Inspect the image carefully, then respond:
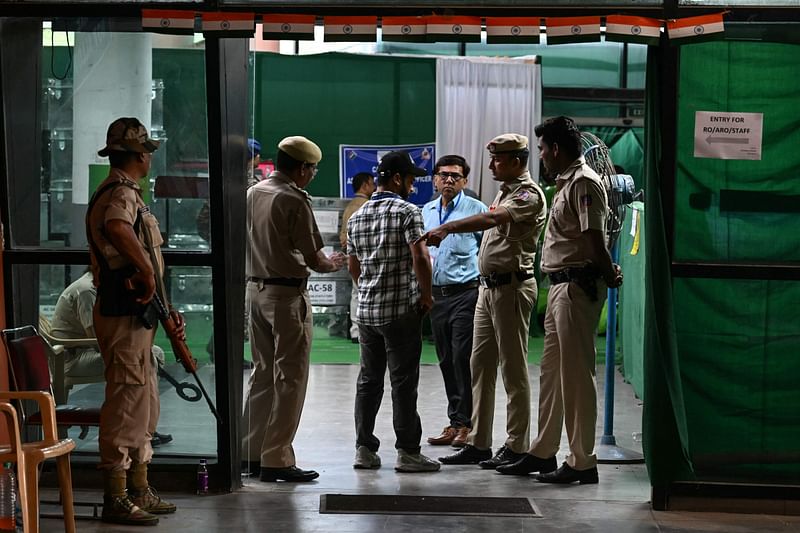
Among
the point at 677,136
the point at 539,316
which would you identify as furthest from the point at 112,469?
the point at 539,316

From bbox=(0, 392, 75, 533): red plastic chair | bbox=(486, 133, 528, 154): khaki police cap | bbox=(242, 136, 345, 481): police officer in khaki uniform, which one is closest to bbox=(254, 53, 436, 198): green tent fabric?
bbox=(486, 133, 528, 154): khaki police cap

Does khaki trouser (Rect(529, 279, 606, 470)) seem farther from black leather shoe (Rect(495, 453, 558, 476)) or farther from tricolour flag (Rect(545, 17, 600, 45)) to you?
tricolour flag (Rect(545, 17, 600, 45))

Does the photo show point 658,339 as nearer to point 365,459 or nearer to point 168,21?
point 365,459

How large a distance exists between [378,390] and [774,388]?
2.07 metres

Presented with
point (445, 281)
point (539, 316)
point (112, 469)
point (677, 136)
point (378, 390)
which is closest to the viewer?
point (112, 469)

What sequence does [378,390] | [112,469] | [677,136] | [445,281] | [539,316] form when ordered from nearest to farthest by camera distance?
[112,469] < [677,136] < [378,390] < [445,281] < [539,316]

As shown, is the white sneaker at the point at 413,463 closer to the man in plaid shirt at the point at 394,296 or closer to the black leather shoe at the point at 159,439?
the man in plaid shirt at the point at 394,296

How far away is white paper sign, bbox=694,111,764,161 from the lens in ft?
17.6

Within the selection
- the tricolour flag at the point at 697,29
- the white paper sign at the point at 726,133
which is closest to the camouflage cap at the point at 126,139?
the tricolour flag at the point at 697,29

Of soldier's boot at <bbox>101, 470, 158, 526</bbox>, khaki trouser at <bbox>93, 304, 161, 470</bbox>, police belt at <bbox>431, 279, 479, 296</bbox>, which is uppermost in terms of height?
police belt at <bbox>431, 279, 479, 296</bbox>

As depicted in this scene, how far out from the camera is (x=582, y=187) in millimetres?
5836

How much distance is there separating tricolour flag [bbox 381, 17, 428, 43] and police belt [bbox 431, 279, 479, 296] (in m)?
2.28

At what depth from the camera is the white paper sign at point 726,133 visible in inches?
211

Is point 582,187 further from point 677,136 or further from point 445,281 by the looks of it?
point 445,281
